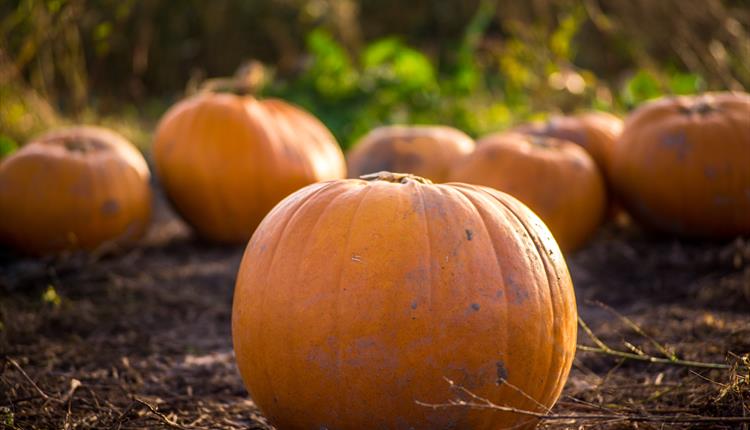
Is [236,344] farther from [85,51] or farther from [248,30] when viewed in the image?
[248,30]

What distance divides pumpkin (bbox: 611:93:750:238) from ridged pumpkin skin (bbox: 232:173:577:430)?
2411 millimetres

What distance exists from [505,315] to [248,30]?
28.0 ft

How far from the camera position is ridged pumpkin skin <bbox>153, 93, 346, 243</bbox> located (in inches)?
176

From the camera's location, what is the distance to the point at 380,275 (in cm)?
196

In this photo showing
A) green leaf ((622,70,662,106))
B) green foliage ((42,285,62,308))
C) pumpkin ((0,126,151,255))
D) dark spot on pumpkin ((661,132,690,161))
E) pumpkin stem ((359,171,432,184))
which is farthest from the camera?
green leaf ((622,70,662,106))

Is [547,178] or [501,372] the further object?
[547,178]

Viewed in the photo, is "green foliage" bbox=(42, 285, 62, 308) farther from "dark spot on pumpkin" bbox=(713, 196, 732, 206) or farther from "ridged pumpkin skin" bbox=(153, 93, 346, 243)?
"dark spot on pumpkin" bbox=(713, 196, 732, 206)

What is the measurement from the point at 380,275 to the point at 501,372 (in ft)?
1.18

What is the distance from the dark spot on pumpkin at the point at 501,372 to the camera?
78.0 inches

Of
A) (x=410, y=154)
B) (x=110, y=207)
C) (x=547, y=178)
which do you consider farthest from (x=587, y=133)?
(x=110, y=207)

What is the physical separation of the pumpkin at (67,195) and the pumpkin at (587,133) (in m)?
2.24

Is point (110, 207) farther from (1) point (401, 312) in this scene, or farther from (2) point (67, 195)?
(1) point (401, 312)

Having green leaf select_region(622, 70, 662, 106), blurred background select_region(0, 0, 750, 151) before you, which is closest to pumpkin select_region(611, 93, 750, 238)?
→ blurred background select_region(0, 0, 750, 151)

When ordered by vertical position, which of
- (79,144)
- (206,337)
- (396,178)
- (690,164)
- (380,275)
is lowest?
(206,337)
